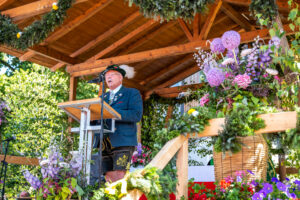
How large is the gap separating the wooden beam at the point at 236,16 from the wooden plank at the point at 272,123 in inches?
146

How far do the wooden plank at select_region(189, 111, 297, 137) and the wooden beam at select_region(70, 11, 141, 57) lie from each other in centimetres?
369

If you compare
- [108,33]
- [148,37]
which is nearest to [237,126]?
[108,33]

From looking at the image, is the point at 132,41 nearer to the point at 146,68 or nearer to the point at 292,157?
the point at 146,68

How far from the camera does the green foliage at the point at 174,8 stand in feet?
10.2

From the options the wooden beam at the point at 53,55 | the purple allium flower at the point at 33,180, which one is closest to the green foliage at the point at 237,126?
the purple allium flower at the point at 33,180

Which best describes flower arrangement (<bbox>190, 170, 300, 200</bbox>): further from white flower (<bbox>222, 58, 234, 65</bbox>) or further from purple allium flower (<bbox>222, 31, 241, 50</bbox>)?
purple allium flower (<bbox>222, 31, 241, 50</bbox>)

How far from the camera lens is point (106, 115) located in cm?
271

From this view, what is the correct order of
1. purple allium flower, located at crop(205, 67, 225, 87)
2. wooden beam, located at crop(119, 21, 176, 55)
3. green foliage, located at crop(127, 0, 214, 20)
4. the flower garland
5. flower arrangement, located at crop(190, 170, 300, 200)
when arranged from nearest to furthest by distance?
flower arrangement, located at crop(190, 170, 300, 200) < purple allium flower, located at crop(205, 67, 225, 87) < green foliage, located at crop(127, 0, 214, 20) < the flower garland < wooden beam, located at crop(119, 21, 176, 55)

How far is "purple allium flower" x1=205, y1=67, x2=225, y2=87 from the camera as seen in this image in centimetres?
269

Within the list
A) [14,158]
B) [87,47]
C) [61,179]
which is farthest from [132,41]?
[61,179]

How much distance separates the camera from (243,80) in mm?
2584

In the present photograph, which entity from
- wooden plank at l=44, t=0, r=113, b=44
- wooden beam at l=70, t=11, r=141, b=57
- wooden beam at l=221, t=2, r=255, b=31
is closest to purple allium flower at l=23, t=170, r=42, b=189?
wooden plank at l=44, t=0, r=113, b=44

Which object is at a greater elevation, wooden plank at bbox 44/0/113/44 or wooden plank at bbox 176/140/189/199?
wooden plank at bbox 44/0/113/44

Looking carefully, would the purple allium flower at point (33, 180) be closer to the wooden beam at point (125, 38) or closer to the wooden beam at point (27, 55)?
the wooden beam at point (27, 55)
